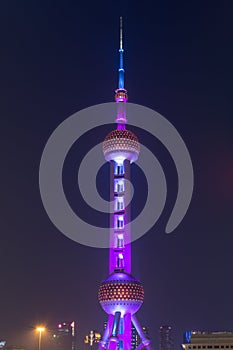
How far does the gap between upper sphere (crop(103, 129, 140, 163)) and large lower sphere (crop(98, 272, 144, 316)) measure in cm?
2592

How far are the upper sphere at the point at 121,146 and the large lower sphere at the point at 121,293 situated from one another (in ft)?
85.0

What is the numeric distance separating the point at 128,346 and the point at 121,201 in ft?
94.8

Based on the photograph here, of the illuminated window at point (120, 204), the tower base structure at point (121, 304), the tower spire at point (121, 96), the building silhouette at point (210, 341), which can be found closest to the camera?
the building silhouette at point (210, 341)

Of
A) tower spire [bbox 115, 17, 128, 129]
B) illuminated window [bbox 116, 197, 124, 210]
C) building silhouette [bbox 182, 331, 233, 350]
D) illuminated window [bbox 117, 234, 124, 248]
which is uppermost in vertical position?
tower spire [bbox 115, 17, 128, 129]

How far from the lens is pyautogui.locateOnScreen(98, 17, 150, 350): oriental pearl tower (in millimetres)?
122625

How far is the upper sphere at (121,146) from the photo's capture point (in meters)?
135

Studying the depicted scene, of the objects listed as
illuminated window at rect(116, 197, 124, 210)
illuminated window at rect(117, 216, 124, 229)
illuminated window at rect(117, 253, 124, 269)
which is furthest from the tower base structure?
illuminated window at rect(116, 197, 124, 210)

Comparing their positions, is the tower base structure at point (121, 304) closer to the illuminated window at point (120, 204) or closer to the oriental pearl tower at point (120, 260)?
the oriental pearl tower at point (120, 260)

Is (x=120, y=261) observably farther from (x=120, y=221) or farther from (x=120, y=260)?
(x=120, y=221)

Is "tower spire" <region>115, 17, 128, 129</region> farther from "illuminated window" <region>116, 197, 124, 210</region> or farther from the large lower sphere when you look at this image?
the large lower sphere

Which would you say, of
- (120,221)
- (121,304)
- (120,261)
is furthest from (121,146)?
(121,304)

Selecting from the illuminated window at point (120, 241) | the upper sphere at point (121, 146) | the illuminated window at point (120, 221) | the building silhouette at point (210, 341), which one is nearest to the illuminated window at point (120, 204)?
the illuminated window at point (120, 221)

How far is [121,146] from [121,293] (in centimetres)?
3137

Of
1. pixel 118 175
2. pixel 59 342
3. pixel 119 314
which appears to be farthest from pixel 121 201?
pixel 59 342
